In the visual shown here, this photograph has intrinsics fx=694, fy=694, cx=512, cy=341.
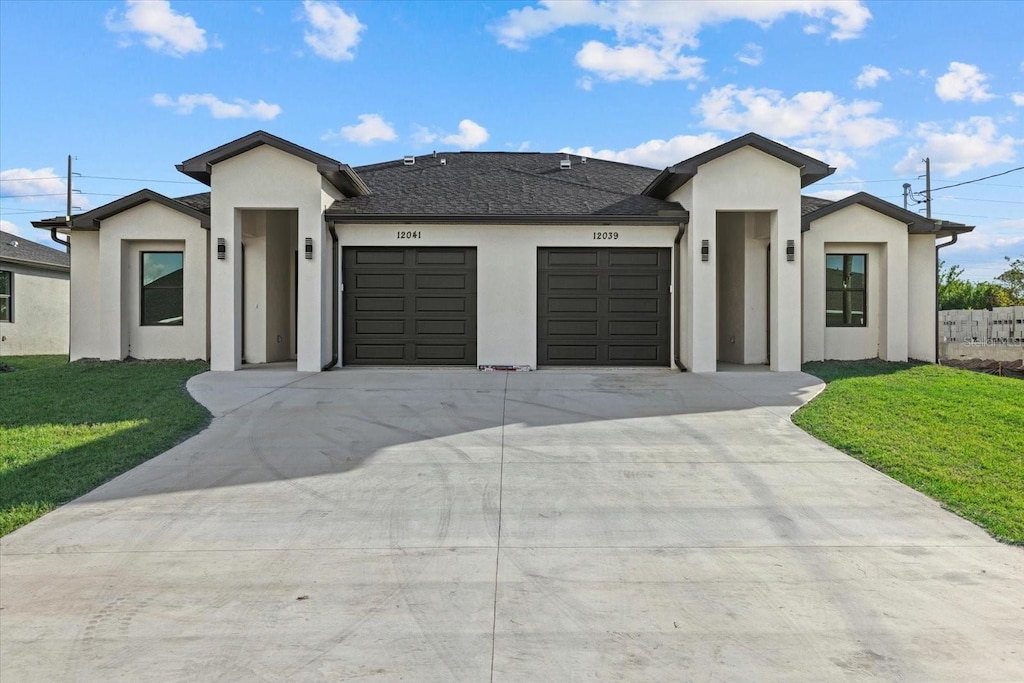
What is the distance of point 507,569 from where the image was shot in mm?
4441

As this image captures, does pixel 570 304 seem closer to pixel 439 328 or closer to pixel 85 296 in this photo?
pixel 439 328

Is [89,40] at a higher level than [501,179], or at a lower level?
higher

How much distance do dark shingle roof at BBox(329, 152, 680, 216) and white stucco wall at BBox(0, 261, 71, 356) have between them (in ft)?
43.2

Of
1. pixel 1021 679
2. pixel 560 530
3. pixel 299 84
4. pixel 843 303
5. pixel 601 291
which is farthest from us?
pixel 299 84

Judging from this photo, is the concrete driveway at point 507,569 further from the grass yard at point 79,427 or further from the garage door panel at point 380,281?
the garage door panel at point 380,281

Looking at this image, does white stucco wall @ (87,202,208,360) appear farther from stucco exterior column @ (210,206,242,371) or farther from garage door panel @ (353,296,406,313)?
garage door panel @ (353,296,406,313)

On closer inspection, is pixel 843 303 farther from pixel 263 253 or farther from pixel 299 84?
pixel 299 84

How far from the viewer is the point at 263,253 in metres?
15.5

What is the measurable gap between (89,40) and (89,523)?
17.4 m

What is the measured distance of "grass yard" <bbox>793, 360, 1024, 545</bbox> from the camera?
19.2ft

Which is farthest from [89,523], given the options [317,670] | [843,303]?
[843,303]

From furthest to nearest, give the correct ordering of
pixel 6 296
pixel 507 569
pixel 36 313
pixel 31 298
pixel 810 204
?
pixel 36 313 → pixel 31 298 → pixel 6 296 → pixel 810 204 → pixel 507 569

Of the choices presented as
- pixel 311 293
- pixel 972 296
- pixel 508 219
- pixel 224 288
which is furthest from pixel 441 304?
pixel 972 296

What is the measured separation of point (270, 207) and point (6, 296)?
14.6m
